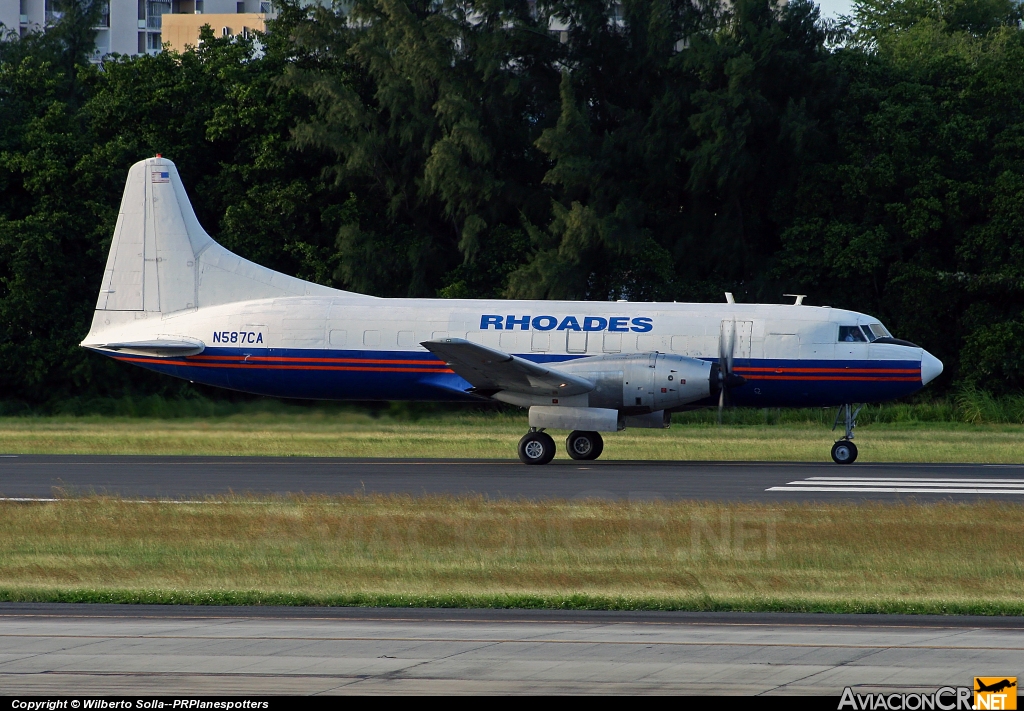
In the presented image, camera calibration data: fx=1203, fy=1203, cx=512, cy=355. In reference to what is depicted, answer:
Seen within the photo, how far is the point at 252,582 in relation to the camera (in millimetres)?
13773

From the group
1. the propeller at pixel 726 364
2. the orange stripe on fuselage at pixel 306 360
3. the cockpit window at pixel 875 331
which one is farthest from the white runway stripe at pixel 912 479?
the orange stripe on fuselage at pixel 306 360

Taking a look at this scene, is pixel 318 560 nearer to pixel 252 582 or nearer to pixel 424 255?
pixel 252 582

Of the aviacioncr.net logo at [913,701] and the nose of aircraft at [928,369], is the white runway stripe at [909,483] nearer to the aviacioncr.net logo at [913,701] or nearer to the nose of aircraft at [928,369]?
the nose of aircraft at [928,369]

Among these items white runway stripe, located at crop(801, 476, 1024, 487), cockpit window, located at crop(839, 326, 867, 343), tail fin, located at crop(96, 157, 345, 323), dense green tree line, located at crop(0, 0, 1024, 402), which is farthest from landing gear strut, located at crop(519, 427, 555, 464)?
dense green tree line, located at crop(0, 0, 1024, 402)

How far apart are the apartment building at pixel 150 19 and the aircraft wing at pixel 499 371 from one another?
90500mm

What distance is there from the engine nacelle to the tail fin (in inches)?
305

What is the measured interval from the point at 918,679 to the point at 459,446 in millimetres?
25357

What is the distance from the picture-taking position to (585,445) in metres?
28.4

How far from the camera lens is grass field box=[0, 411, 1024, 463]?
31484 mm

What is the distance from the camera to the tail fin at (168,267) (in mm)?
30422

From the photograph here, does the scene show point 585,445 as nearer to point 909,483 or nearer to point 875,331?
point 875,331

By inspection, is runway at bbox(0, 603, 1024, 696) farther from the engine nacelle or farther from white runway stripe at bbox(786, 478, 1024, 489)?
the engine nacelle

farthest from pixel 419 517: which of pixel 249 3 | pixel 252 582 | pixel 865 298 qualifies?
pixel 249 3

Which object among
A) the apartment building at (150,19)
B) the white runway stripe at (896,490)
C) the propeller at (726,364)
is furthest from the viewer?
the apartment building at (150,19)
